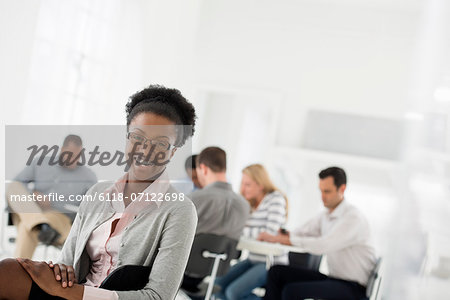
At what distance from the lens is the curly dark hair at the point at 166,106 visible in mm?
1675

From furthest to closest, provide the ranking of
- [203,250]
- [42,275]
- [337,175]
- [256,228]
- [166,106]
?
[256,228] < [337,175] < [203,250] < [166,106] < [42,275]

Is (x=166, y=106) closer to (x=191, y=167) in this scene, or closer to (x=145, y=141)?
(x=145, y=141)

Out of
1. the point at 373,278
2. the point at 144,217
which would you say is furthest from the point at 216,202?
the point at 144,217

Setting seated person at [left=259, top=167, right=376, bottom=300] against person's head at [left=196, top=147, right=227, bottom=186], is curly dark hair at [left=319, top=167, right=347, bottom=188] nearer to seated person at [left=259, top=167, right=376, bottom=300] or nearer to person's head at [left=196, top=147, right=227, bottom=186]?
seated person at [left=259, top=167, right=376, bottom=300]

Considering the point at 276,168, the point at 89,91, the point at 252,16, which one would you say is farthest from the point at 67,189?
the point at 252,16

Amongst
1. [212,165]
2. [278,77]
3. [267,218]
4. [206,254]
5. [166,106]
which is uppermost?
[278,77]

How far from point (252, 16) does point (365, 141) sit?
2210 millimetres

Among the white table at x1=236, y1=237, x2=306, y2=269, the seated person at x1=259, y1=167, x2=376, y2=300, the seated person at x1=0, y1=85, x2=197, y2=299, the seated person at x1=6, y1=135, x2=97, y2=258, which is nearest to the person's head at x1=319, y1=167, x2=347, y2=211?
the seated person at x1=259, y1=167, x2=376, y2=300

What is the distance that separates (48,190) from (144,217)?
34.6 inches

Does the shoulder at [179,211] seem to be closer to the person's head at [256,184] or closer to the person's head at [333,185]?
the person's head at [333,185]

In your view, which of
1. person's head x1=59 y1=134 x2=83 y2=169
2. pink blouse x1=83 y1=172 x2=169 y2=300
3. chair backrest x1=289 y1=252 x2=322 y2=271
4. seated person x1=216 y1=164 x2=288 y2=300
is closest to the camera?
pink blouse x1=83 y1=172 x2=169 y2=300

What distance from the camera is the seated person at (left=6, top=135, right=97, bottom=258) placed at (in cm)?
202

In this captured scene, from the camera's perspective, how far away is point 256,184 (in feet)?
14.5

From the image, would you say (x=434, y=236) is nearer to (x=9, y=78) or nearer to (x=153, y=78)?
(x=9, y=78)
